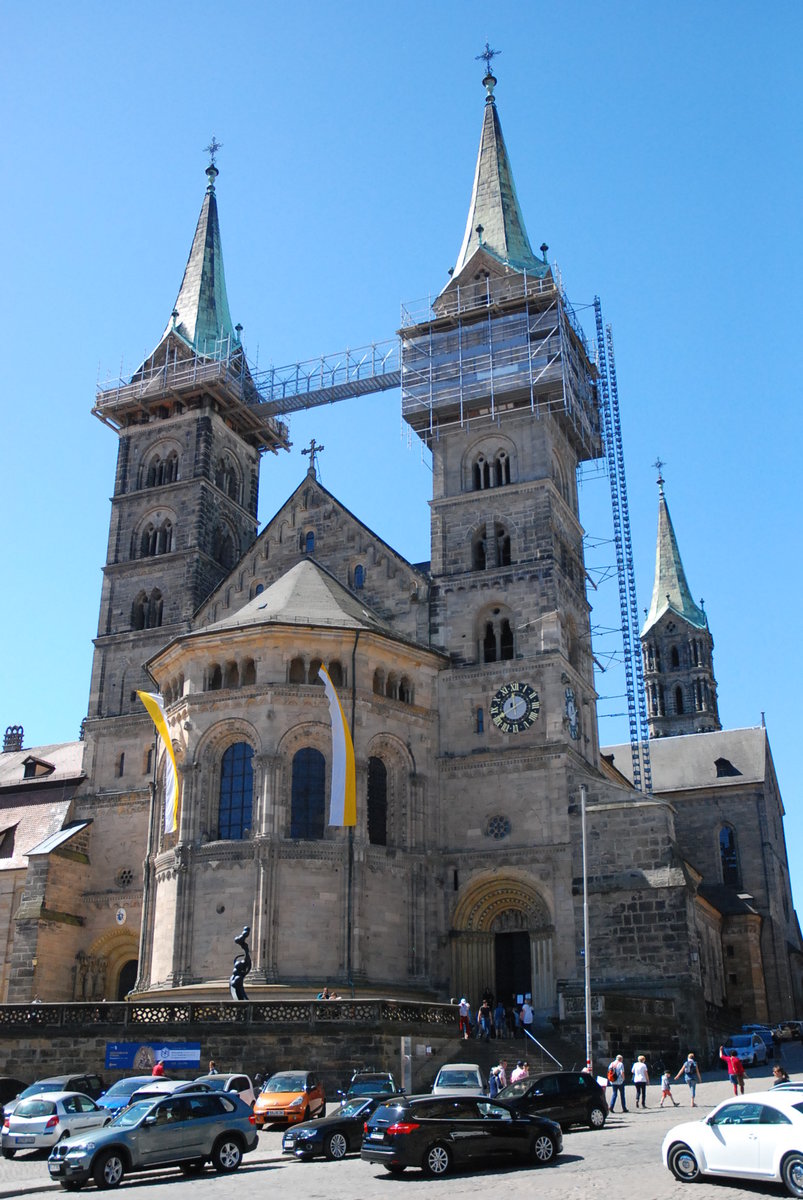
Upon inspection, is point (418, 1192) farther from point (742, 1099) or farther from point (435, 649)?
point (435, 649)

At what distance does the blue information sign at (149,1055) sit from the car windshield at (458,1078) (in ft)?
24.0

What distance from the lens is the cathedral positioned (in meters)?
39.1

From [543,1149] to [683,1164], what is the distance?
3388 millimetres

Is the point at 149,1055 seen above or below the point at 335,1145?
above

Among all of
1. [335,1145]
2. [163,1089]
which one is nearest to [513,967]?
[163,1089]

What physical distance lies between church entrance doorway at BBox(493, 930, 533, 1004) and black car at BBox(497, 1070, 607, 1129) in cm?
1568

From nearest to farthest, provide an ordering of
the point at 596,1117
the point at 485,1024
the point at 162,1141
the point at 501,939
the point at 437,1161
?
the point at 437,1161 → the point at 162,1141 → the point at 596,1117 → the point at 485,1024 → the point at 501,939

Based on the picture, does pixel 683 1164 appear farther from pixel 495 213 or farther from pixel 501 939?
pixel 495 213

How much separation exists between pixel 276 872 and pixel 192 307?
33.0m

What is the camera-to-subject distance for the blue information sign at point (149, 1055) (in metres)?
30.8

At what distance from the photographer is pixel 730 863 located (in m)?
66.7

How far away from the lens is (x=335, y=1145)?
886 inches

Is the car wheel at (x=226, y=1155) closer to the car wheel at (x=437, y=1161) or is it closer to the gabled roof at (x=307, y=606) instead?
the car wheel at (x=437, y=1161)

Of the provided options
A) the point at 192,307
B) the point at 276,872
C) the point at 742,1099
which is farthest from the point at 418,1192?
the point at 192,307
